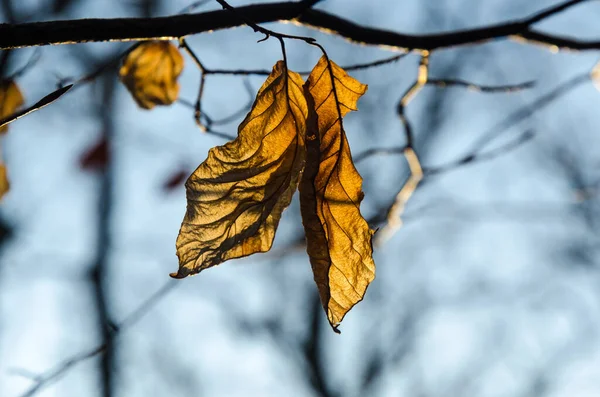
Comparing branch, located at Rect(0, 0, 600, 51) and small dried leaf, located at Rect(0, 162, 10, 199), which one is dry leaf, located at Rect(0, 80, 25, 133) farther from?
branch, located at Rect(0, 0, 600, 51)

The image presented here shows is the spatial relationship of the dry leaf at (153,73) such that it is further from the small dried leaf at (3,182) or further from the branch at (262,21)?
the branch at (262,21)

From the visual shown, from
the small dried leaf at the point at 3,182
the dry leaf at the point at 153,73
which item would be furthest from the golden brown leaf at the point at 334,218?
the small dried leaf at the point at 3,182

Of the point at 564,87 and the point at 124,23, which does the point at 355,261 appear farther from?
the point at 564,87

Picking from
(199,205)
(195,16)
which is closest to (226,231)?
(199,205)

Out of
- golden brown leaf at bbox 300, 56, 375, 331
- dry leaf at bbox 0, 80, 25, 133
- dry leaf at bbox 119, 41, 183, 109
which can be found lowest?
golden brown leaf at bbox 300, 56, 375, 331

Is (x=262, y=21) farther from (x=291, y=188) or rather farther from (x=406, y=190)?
(x=406, y=190)

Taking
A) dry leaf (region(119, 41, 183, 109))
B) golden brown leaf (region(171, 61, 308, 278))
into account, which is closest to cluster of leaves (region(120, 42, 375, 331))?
golden brown leaf (region(171, 61, 308, 278))

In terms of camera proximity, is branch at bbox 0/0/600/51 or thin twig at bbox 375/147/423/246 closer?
branch at bbox 0/0/600/51
